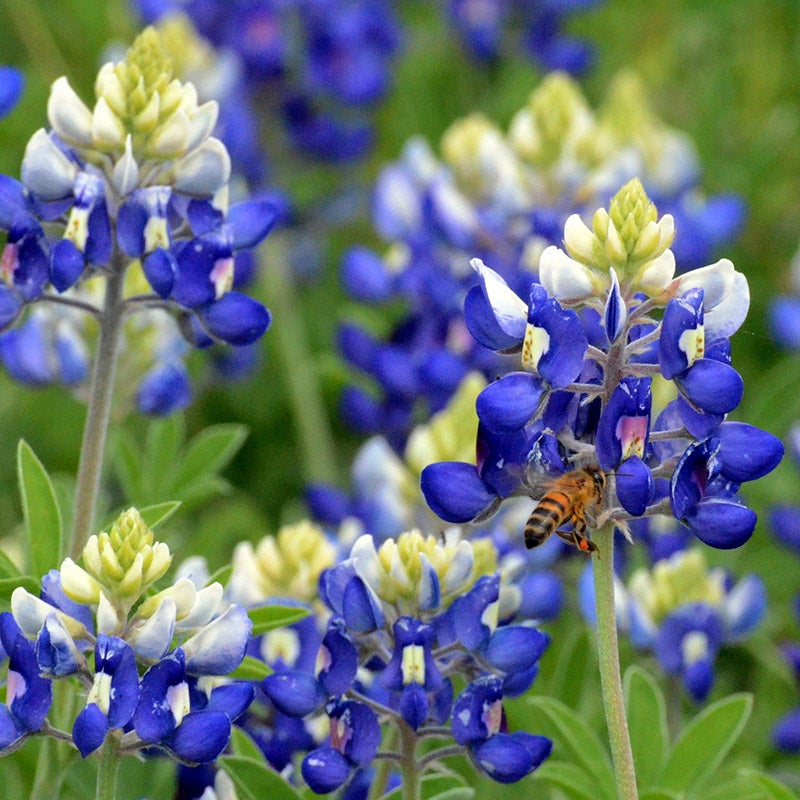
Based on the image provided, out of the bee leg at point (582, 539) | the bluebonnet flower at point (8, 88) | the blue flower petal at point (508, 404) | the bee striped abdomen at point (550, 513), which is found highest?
the bluebonnet flower at point (8, 88)

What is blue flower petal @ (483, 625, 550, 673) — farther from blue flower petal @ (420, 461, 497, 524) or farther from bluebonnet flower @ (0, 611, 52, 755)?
bluebonnet flower @ (0, 611, 52, 755)

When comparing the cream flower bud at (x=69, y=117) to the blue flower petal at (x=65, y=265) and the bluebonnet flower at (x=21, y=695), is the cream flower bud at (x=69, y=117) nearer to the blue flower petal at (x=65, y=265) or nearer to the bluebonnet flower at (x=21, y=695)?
the blue flower petal at (x=65, y=265)

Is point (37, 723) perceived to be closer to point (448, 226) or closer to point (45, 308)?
point (45, 308)

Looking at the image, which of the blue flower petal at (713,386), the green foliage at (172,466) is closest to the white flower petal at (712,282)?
the blue flower petal at (713,386)

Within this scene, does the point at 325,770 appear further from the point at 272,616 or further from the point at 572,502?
the point at 572,502

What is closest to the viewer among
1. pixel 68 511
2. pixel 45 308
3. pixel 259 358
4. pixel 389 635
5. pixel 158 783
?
pixel 389 635

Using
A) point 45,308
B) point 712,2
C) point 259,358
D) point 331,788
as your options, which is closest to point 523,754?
point 331,788
